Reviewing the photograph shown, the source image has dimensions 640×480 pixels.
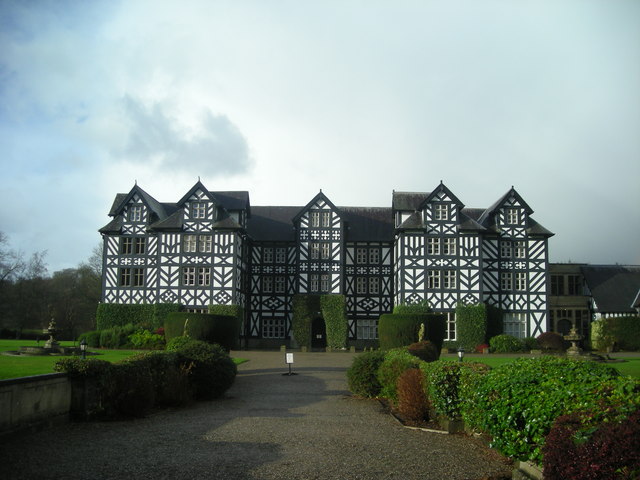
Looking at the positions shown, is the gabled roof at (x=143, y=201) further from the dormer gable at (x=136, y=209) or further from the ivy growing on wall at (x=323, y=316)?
the ivy growing on wall at (x=323, y=316)

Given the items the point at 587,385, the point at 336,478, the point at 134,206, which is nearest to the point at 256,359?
the point at 134,206

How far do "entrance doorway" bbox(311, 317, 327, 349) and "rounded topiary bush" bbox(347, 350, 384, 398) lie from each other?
25245mm

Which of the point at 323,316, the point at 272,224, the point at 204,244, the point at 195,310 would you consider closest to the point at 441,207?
the point at 323,316

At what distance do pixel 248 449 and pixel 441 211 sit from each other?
33.0 metres

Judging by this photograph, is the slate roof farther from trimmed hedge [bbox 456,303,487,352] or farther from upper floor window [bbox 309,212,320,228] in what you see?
upper floor window [bbox 309,212,320,228]

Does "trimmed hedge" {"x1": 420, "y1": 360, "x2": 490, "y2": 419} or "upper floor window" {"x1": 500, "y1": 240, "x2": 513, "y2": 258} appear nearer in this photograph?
"trimmed hedge" {"x1": 420, "y1": 360, "x2": 490, "y2": 419}

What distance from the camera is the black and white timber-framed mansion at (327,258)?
40375 millimetres

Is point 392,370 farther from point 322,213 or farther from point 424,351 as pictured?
point 322,213

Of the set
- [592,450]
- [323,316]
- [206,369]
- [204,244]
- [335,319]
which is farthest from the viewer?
[323,316]

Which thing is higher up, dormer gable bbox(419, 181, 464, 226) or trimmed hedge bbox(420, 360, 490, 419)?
dormer gable bbox(419, 181, 464, 226)

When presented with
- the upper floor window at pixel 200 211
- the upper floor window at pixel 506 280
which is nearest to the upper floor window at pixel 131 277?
the upper floor window at pixel 200 211

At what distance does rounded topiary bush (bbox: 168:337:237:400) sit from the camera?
17.3 meters

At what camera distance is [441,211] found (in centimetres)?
4122

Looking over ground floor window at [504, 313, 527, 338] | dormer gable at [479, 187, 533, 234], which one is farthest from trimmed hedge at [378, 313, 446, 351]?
dormer gable at [479, 187, 533, 234]
